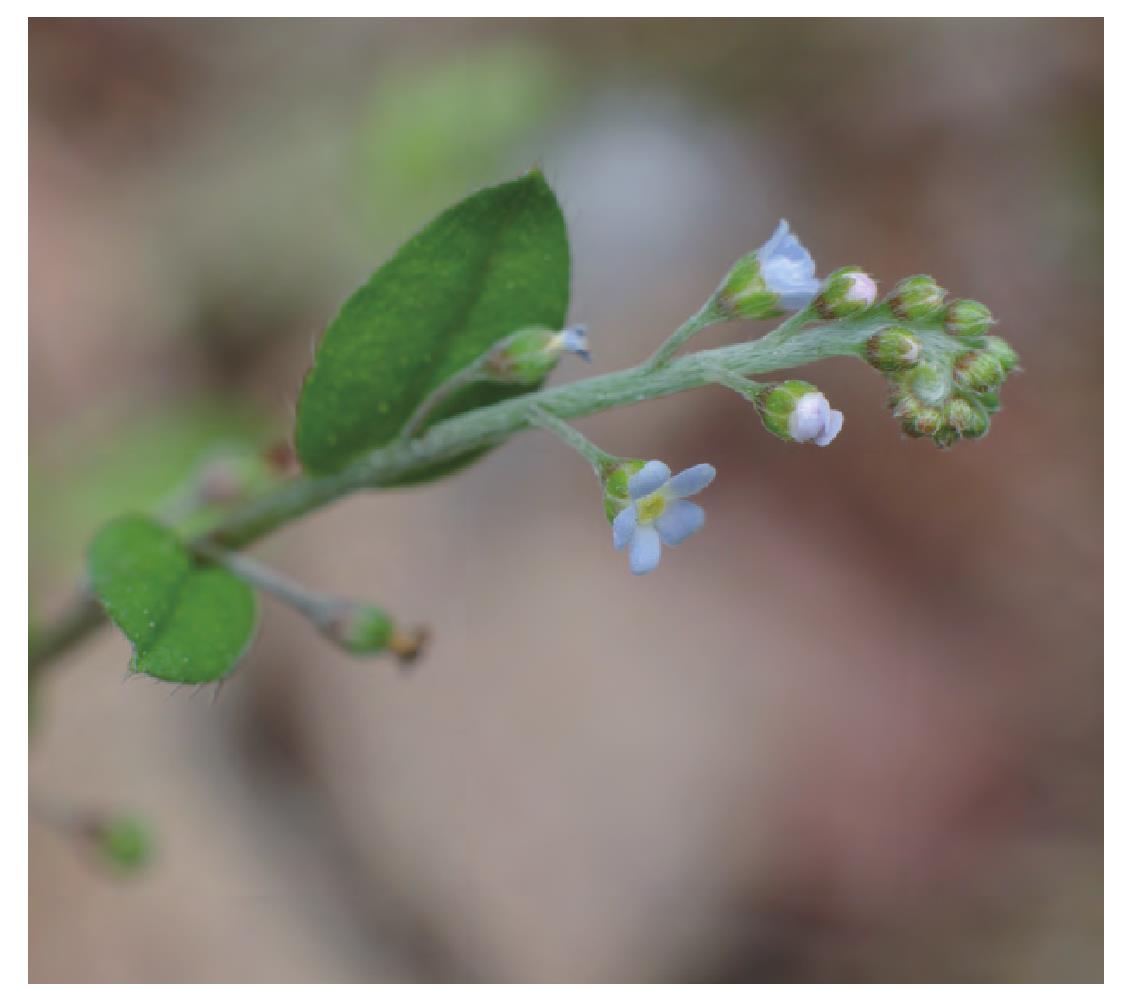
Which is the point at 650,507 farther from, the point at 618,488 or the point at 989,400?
the point at 989,400

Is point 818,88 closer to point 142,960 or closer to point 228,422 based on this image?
point 228,422

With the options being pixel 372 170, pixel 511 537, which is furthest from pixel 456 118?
pixel 511 537

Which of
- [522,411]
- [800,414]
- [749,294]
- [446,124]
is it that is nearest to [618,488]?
[522,411]

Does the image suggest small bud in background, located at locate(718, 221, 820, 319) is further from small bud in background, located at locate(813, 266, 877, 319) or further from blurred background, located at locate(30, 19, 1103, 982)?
blurred background, located at locate(30, 19, 1103, 982)

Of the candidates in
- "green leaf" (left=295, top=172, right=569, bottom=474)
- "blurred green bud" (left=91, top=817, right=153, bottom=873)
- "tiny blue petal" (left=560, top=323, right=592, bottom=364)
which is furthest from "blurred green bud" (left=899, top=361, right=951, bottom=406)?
"blurred green bud" (left=91, top=817, right=153, bottom=873)

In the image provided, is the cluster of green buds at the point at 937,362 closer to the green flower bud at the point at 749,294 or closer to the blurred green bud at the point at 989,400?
the blurred green bud at the point at 989,400

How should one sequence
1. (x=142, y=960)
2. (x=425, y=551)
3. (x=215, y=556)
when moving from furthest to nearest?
(x=425, y=551) < (x=142, y=960) < (x=215, y=556)
